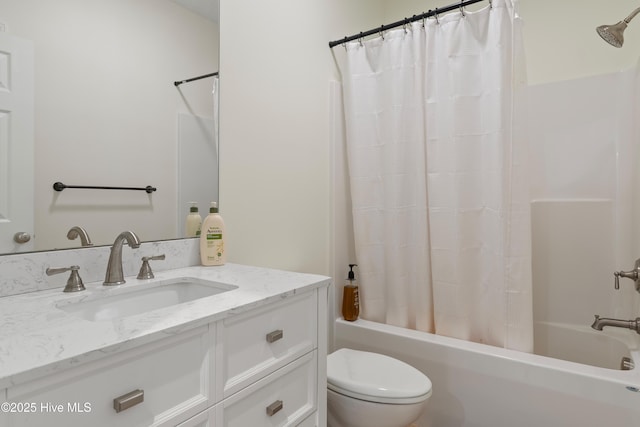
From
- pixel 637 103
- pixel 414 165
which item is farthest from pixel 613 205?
pixel 414 165

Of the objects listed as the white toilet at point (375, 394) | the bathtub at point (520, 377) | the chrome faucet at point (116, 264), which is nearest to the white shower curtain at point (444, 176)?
the bathtub at point (520, 377)

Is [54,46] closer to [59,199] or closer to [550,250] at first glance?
[59,199]

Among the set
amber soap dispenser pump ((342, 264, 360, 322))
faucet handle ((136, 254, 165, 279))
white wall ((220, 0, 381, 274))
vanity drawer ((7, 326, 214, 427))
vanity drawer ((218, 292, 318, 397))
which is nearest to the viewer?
vanity drawer ((7, 326, 214, 427))

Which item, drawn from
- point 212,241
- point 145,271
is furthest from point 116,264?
point 212,241

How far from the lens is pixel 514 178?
156 centimetres

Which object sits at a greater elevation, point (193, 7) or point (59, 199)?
point (193, 7)

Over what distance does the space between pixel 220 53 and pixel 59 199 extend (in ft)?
2.55

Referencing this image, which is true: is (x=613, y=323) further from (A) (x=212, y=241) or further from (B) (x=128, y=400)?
(B) (x=128, y=400)

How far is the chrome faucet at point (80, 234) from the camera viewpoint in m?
1.04

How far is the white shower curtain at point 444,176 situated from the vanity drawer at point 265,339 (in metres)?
0.89

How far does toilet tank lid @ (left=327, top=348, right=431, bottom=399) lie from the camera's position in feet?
4.31

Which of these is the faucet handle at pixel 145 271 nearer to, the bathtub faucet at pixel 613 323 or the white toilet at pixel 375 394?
the white toilet at pixel 375 394

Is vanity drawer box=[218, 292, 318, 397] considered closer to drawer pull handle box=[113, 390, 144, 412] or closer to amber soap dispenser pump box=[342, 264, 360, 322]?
drawer pull handle box=[113, 390, 144, 412]

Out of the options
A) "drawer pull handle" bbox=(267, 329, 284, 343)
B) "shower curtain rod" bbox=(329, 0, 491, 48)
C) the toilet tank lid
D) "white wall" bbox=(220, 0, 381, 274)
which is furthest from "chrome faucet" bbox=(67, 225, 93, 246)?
"shower curtain rod" bbox=(329, 0, 491, 48)
